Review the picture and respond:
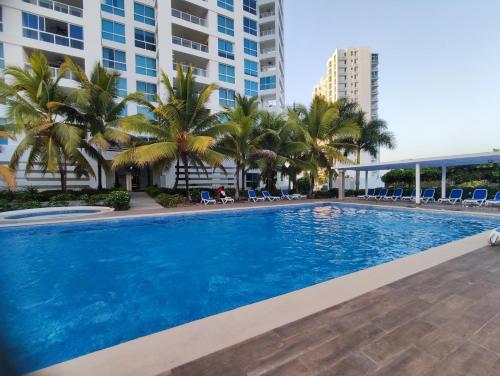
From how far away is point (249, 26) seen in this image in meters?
28.7

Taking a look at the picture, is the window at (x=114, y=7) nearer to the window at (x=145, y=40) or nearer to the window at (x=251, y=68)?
the window at (x=145, y=40)

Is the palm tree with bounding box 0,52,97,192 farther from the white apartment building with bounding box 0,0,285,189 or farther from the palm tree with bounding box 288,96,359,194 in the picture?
the palm tree with bounding box 288,96,359,194

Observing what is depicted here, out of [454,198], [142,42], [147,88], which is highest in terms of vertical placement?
[142,42]

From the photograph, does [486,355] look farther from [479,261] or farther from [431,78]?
[431,78]

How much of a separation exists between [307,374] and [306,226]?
843 centimetres

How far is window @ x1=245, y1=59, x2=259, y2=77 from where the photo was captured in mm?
28375

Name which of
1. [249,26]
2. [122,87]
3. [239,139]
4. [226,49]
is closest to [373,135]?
[239,139]

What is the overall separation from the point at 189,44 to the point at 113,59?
23.7 ft

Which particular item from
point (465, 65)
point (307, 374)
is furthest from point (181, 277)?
point (465, 65)

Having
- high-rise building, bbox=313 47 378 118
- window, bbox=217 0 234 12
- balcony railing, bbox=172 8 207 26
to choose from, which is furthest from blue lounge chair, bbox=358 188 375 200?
high-rise building, bbox=313 47 378 118

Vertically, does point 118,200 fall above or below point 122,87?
below

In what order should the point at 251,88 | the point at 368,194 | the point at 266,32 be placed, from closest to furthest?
the point at 368,194, the point at 251,88, the point at 266,32

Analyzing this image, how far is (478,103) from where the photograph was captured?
1909 centimetres

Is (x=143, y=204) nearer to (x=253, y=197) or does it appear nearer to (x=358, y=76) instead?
(x=253, y=197)
